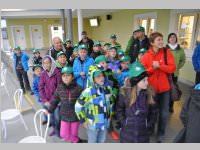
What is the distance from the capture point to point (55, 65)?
267cm

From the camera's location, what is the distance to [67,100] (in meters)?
2.24

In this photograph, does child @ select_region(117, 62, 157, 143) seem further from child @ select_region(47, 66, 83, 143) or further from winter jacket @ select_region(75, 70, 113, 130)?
child @ select_region(47, 66, 83, 143)

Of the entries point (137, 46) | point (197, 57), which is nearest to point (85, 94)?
point (137, 46)

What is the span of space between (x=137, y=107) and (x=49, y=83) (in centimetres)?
141

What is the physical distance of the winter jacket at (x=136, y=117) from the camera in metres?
1.75

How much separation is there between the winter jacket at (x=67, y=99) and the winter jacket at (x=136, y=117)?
2.19 ft

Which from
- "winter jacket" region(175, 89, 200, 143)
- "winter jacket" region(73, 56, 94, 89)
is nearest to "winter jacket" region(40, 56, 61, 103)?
"winter jacket" region(73, 56, 94, 89)

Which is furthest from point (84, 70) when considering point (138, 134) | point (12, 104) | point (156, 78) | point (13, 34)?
point (13, 34)

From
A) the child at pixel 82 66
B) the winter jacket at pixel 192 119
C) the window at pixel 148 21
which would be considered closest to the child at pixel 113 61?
the child at pixel 82 66

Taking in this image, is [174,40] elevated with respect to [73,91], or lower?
elevated

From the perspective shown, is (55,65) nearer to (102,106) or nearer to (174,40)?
(102,106)

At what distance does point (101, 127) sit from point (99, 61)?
93 centimetres

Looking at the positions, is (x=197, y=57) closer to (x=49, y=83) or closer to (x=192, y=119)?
(x=192, y=119)

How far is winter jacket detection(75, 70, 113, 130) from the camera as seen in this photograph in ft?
6.32
